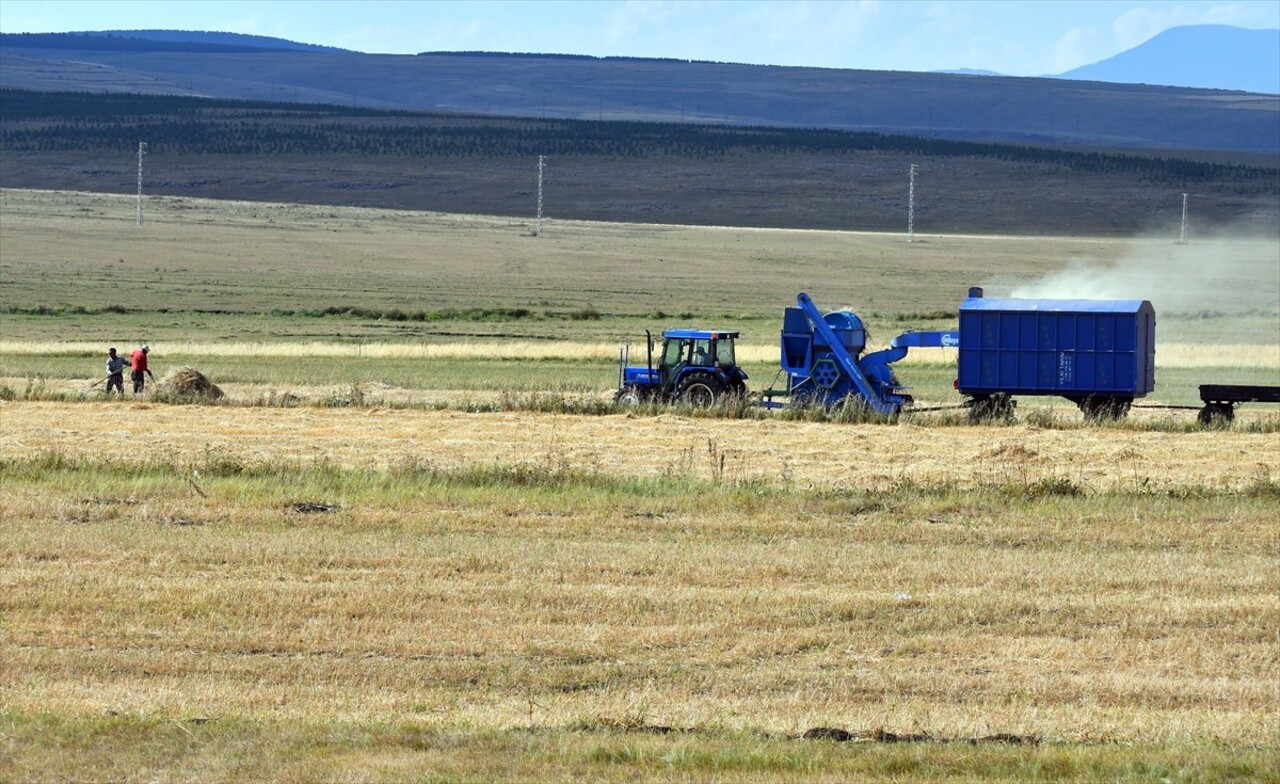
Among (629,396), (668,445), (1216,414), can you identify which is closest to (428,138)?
(629,396)

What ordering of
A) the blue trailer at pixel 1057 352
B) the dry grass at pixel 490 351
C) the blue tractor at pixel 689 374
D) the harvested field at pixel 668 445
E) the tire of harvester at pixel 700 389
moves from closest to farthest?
the harvested field at pixel 668 445, the tire of harvester at pixel 700 389, the blue tractor at pixel 689 374, the blue trailer at pixel 1057 352, the dry grass at pixel 490 351

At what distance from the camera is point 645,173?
14262 cm

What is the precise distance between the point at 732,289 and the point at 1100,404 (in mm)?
47805

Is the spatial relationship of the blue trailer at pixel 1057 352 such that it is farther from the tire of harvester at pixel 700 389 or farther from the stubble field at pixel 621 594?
the tire of harvester at pixel 700 389

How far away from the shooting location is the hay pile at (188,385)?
31.0 metres

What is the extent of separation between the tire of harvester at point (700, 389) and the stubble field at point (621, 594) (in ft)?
3.75

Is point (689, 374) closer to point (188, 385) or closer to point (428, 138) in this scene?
point (188, 385)

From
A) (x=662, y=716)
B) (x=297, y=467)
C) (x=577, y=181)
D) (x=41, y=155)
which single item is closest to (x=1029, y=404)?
(x=297, y=467)

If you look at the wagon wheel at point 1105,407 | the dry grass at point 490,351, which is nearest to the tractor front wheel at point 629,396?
the wagon wheel at point 1105,407

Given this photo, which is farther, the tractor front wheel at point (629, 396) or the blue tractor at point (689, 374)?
the blue tractor at point (689, 374)

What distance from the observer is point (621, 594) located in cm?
1350

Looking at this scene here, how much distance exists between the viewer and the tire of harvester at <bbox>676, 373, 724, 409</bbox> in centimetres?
2952

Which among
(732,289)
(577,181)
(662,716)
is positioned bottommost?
(662,716)

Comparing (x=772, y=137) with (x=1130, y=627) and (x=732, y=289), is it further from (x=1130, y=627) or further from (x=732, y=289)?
(x=1130, y=627)
